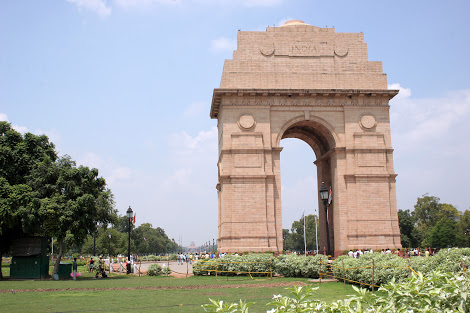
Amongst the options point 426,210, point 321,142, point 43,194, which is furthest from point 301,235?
point 43,194

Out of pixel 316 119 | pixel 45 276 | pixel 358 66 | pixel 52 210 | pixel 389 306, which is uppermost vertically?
pixel 358 66

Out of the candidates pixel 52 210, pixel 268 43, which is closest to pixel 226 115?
pixel 268 43

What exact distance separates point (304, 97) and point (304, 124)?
227 cm

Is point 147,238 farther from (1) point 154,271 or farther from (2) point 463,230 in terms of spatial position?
(1) point 154,271

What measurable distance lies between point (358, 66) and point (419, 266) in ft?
72.5

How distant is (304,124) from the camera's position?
114 feet

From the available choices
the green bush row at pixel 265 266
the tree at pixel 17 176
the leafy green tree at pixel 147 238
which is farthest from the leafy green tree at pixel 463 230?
the leafy green tree at pixel 147 238

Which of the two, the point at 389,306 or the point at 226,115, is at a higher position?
the point at 226,115

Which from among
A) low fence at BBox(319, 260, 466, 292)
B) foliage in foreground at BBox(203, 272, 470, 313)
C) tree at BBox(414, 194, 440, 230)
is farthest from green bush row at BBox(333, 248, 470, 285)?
A: tree at BBox(414, 194, 440, 230)

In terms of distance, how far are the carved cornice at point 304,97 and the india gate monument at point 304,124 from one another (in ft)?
0.23

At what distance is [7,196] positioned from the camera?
25.2 metres

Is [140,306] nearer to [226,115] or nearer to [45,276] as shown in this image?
[45,276]

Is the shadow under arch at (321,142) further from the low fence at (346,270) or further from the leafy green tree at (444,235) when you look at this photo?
the leafy green tree at (444,235)

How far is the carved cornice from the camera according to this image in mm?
32750
